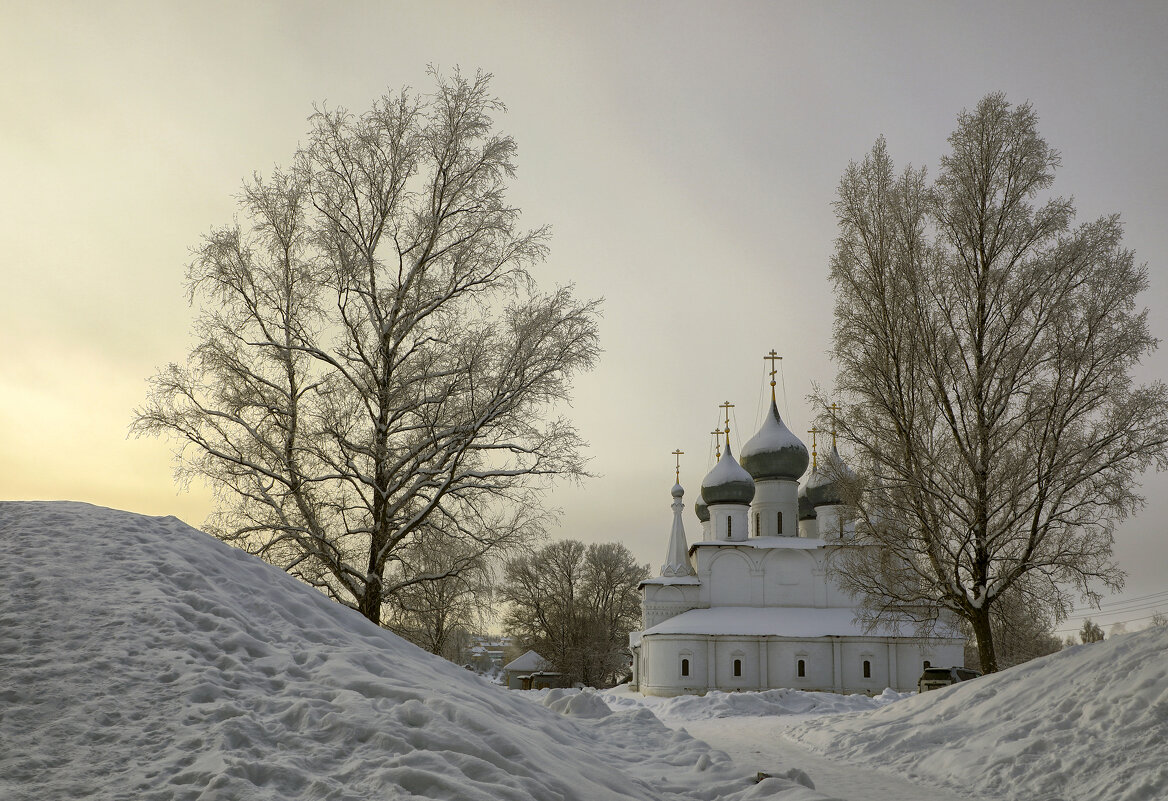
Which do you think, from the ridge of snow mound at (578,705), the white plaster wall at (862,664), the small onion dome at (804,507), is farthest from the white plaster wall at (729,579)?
the ridge of snow mound at (578,705)

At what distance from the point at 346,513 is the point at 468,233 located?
518 cm

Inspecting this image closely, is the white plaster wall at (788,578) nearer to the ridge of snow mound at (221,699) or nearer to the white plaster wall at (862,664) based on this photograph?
the white plaster wall at (862,664)

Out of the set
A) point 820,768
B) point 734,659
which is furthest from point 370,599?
point 734,659

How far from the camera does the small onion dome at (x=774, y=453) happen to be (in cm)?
3944

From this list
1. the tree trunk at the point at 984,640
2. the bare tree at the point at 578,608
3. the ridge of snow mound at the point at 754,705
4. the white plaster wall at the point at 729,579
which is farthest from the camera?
the bare tree at the point at 578,608

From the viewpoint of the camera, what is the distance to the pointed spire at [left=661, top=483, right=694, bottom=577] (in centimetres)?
3781

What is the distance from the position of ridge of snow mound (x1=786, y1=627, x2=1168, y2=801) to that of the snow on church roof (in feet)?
75.0

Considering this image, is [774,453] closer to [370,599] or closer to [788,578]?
[788,578]

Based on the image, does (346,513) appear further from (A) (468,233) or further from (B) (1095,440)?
(B) (1095,440)

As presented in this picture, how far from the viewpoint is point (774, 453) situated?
3956 cm

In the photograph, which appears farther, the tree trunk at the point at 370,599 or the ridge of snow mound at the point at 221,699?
the tree trunk at the point at 370,599

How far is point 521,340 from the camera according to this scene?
44.7 ft

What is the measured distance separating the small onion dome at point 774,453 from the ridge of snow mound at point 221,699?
32757 millimetres

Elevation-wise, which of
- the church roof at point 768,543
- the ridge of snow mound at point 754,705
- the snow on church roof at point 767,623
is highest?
the church roof at point 768,543
